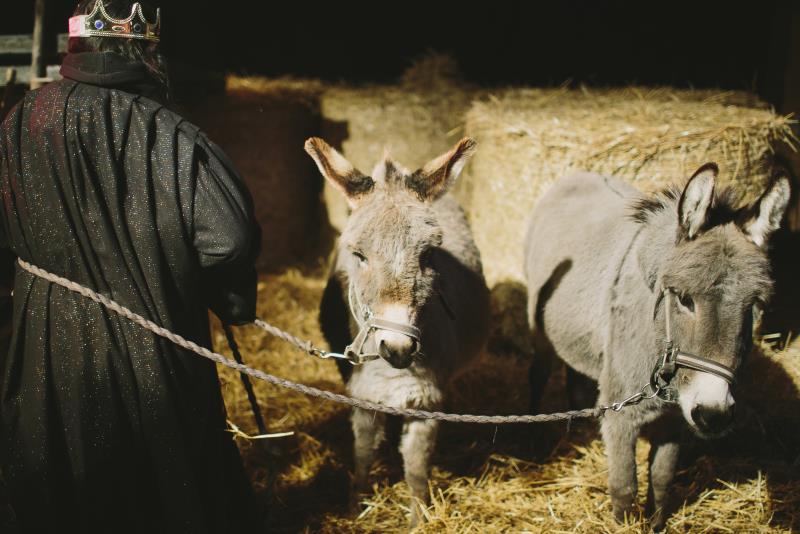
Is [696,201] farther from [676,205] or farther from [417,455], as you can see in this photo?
[417,455]

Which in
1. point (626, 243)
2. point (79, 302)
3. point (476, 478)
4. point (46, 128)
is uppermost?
point (46, 128)

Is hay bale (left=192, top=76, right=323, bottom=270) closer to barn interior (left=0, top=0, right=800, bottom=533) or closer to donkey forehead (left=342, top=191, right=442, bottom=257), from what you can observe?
barn interior (left=0, top=0, right=800, bottom=533)

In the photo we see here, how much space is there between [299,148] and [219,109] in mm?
973

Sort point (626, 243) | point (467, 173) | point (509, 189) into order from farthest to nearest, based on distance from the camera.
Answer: point (467, 173) < point (509, 189) < point (626, 243)

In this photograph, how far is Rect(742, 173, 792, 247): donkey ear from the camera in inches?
86.7

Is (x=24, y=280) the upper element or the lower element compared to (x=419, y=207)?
lower

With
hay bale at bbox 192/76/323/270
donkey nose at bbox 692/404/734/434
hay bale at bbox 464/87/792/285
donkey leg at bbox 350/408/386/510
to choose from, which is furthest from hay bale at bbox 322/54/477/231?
donkey nose at bbox 692/404/734/434

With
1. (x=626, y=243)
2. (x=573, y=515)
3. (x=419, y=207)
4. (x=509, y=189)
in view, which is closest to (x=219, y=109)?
(x=509, y=189)

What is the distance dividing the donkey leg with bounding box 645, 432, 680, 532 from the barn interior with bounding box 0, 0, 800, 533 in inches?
5.2

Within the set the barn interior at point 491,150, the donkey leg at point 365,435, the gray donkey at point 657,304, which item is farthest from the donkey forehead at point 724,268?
the donkey leg at point 365,435

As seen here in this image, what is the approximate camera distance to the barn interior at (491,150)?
11.1ft

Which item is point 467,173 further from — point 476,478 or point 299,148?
point 476,478

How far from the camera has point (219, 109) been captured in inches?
242

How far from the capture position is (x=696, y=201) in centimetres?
229
